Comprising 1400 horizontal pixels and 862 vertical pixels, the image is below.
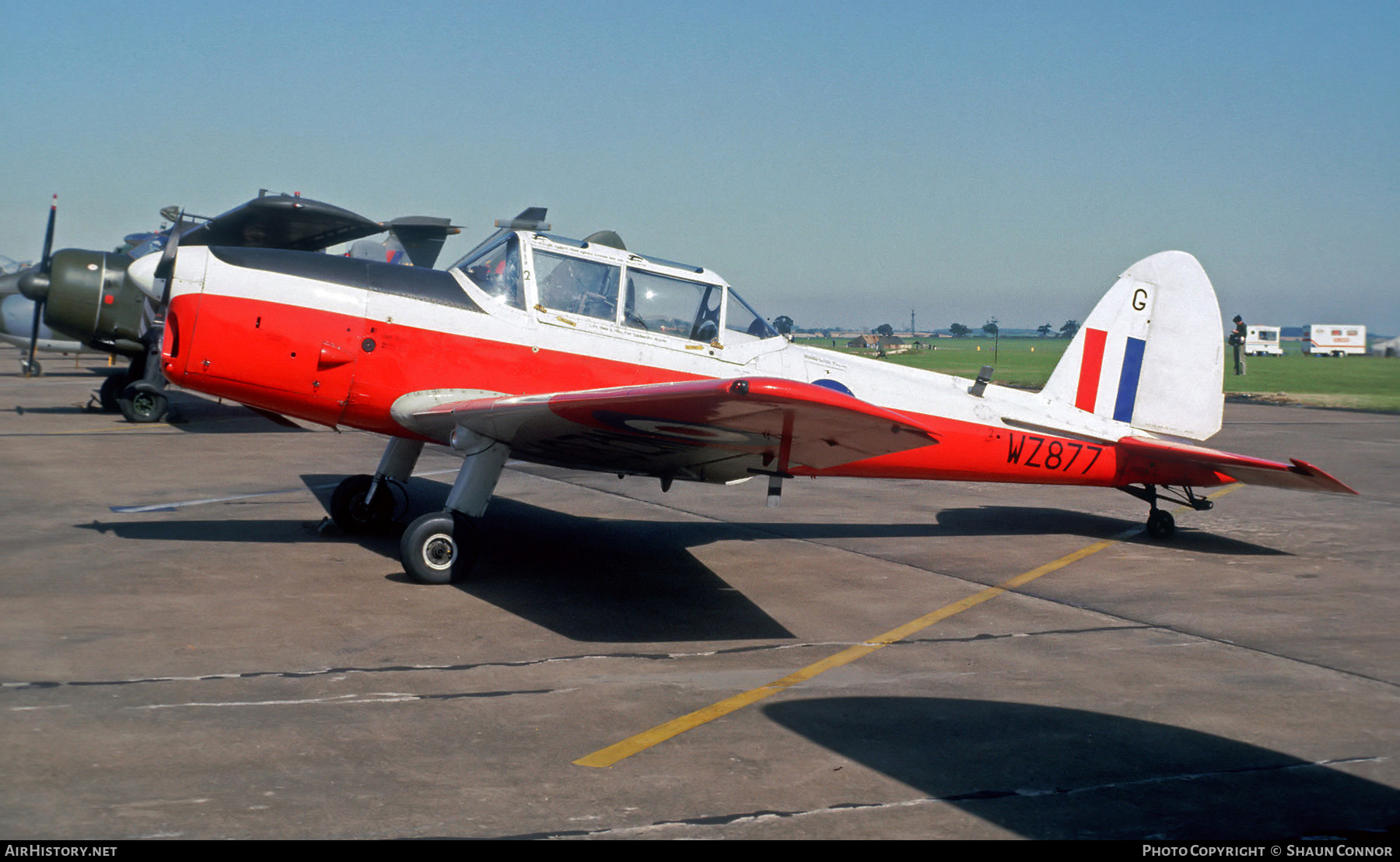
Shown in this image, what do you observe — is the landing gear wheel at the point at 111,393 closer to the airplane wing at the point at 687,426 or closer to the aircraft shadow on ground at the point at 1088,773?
the airplane wing at the point at 687,426

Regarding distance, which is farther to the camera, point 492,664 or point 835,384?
point 835,384

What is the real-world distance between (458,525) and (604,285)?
2160mm

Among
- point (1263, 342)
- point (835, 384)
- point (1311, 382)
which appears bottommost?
point (835, 384)

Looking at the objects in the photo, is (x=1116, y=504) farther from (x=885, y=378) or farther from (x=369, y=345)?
(x=369, y=345)

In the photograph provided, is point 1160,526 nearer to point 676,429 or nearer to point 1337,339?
point 676,429

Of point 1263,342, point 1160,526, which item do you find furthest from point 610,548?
point 1263,342

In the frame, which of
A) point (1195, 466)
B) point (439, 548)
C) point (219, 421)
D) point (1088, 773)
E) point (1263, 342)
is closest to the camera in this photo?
point (1088, 773)

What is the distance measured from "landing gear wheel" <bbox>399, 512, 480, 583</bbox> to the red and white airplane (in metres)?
0.01

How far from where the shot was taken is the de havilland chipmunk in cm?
1465

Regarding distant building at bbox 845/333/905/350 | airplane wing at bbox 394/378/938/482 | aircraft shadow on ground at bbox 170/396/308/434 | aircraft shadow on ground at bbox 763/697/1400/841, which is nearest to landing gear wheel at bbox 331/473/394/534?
airplane wing at bbox 394/378/938/482

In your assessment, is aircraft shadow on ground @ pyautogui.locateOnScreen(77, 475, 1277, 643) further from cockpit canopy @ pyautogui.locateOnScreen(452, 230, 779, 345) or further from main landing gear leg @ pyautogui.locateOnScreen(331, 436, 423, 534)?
cockpit canopy @ pyautogui.locateOnScreen(452, 230, 779, 345)

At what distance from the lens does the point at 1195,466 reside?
901 cm

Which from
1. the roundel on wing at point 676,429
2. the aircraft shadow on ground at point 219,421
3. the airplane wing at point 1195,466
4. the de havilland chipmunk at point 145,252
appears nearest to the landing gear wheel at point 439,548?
the roundel on wing at point 676,429

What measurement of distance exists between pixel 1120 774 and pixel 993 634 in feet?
6.80
